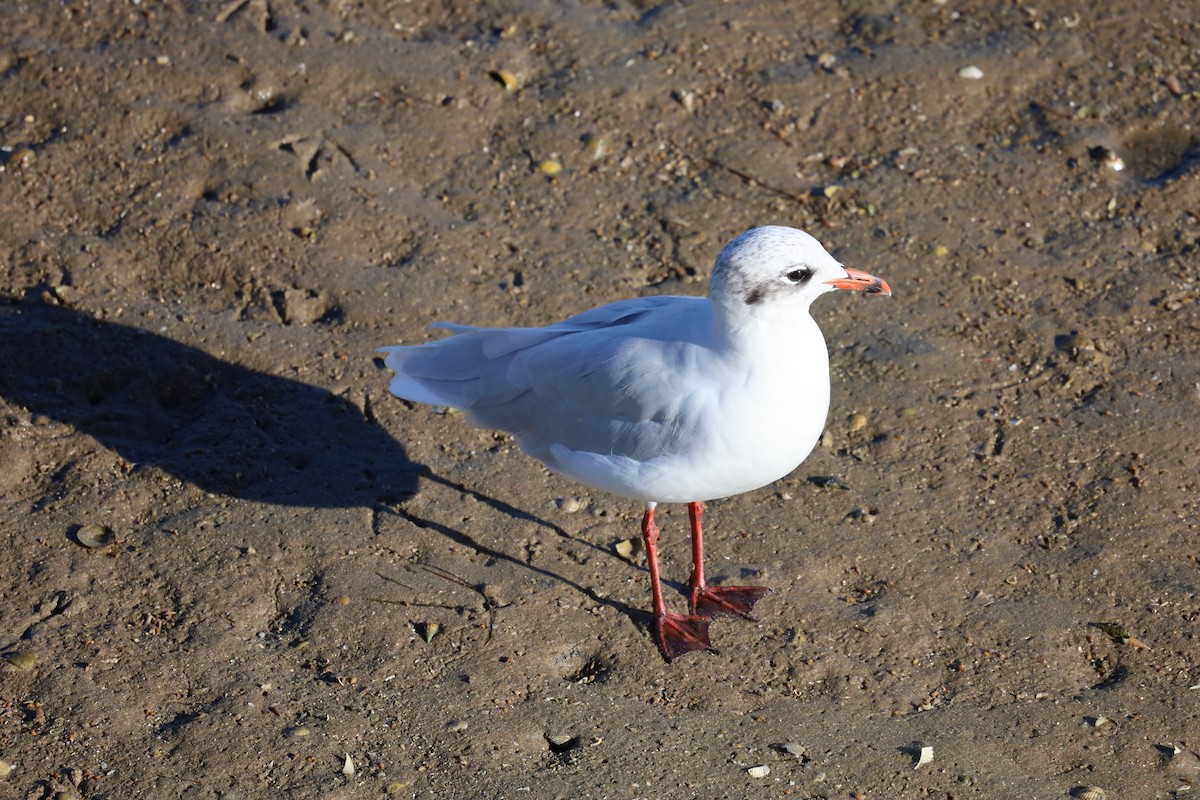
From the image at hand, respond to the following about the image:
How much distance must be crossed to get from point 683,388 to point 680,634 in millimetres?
975

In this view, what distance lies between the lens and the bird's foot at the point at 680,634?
181 inches

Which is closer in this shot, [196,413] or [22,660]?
[22,660]

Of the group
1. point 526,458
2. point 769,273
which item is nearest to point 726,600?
point 526,458

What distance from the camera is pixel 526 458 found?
17.9ft

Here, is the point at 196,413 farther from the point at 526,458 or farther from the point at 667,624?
the point at 667,624

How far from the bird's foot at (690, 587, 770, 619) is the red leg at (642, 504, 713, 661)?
76 millimetres

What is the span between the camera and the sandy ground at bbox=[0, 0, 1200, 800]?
13.9 ft

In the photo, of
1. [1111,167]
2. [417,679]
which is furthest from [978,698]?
[1111,167]

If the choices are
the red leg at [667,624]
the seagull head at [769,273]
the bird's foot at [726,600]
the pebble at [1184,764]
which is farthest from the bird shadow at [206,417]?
the pebble at [1184,764]

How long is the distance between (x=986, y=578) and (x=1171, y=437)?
1.21 metres

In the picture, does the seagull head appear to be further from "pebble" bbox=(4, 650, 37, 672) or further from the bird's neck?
"pebble" bbox=(4, 650, 37, 672)

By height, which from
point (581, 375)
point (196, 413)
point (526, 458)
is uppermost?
point (581, 375)

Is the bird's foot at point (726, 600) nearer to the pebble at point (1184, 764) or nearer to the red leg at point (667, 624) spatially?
the red leg at point (667, 624)

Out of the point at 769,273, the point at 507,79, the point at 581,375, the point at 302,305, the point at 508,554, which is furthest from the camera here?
the point at 507,79
